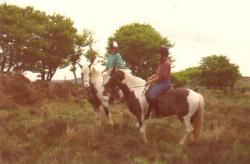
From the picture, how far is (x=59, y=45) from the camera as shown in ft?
212

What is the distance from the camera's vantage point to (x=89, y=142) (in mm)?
11500

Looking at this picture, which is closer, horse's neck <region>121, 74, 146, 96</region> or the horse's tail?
the horse's tail

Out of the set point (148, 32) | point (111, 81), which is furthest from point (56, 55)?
point (111, 81)

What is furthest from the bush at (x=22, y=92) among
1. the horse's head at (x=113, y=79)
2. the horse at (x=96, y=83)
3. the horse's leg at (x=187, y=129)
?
the horse's leg at (x=187, y=129)

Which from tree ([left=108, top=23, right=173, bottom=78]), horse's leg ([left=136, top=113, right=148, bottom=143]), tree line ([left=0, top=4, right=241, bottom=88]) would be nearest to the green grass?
horse's leg ([left=136, top=113, right=148, bottom=143])

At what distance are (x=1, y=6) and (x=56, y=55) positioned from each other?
10576 millimetres

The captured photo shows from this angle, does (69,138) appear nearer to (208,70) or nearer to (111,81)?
(111,81)

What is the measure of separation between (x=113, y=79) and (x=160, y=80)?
1.57 meters

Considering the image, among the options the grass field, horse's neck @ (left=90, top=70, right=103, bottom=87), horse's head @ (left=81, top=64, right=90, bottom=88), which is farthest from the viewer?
horse's neck @ (left=90, top=70, right=103, bottom=87)

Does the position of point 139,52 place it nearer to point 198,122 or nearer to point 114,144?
point 198,122

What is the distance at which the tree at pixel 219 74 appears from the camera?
77188mm

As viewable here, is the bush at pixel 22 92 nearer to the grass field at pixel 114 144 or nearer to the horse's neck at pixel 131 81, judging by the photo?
the grass field at pixel 114 144

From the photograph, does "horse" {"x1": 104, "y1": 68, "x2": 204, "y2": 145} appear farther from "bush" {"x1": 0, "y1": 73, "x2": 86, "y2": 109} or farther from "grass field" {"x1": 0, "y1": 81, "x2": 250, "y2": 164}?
"bush" {"x1": 0, "y1": 73, "x2": 86, "y2": 109}

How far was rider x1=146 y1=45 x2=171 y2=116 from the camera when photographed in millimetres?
12312
